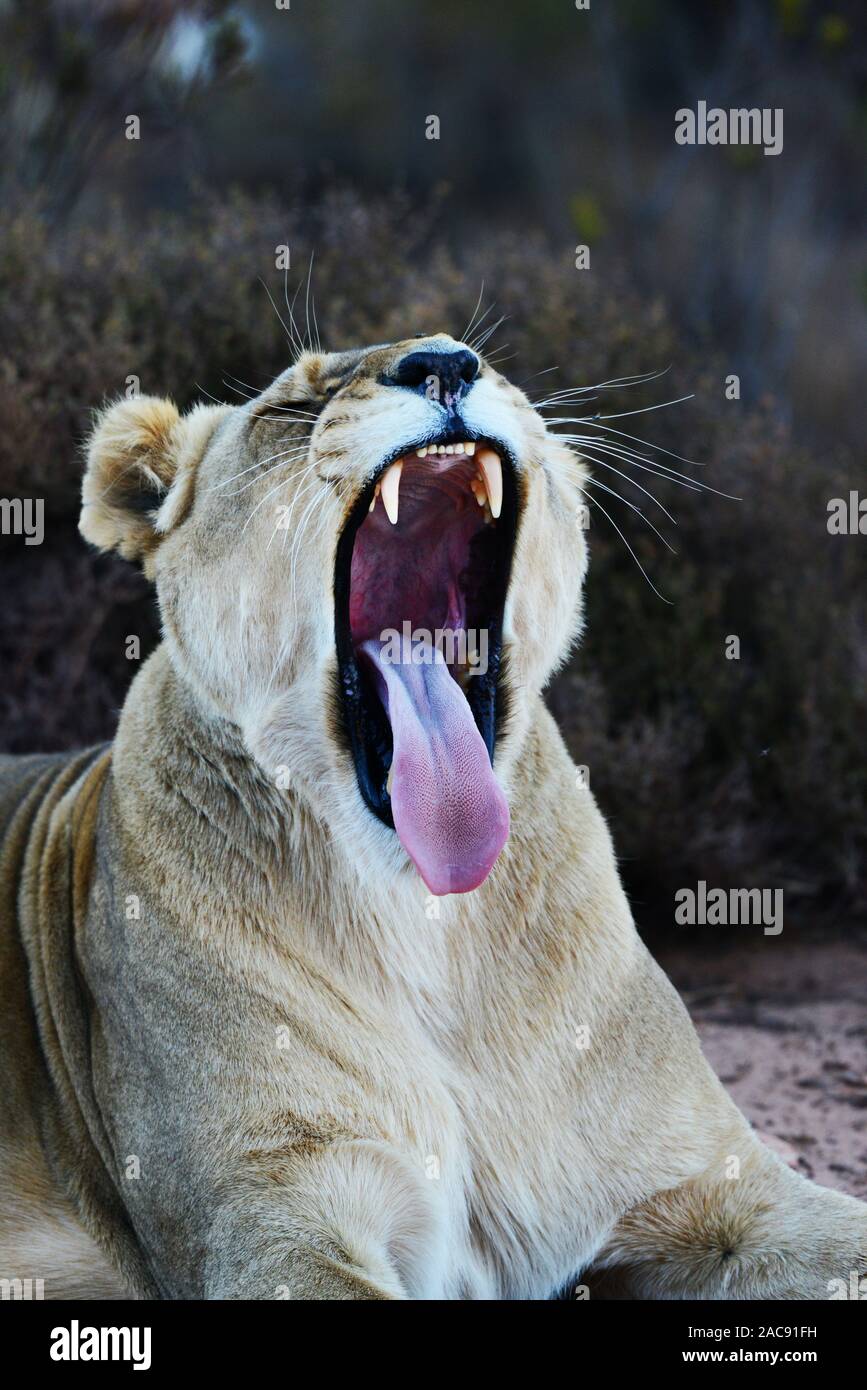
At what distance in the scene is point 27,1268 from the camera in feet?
11.1

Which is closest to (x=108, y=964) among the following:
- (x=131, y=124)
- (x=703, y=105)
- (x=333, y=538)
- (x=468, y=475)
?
(x=333, y=538)

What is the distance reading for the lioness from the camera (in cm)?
301

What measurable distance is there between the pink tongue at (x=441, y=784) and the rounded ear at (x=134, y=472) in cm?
60

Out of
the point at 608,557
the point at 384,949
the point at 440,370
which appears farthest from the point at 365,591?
the point at 608,557

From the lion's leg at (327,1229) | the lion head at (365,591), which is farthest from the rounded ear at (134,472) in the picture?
the lion's leg at (327,1229)

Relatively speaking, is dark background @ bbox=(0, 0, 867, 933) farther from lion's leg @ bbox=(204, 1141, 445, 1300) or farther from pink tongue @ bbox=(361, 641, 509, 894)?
lion's leg @ bbox=(204, 1141, 445, 1300)

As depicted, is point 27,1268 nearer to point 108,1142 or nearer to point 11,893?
point 108,1142

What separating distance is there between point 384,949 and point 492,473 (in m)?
0.86

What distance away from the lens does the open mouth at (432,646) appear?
3.04 meters

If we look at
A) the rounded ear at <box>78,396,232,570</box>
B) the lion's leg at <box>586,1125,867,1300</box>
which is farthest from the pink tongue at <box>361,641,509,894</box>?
the lion's leg at <box>586,1125,867,1300</box>

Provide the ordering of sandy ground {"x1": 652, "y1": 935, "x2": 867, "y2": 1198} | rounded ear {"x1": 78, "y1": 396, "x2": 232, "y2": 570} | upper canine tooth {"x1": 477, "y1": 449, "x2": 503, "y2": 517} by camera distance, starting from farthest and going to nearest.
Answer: sandy ground {"x1": 652, "y1": 935, "x2": 867, "y2": 1198}
rounded ear {"x1": 78, "y1": 396, "x2": 232, "y2": 570}
upper canine tooth {"x1": 477, "y1": 449, "x2": 503, "y2": 517}

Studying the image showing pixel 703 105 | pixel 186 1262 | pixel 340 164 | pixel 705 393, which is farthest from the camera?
pixel 340 164

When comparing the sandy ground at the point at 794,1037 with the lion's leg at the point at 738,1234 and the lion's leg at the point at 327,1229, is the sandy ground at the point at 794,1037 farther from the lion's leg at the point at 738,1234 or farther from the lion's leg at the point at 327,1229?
the lion's leg at the point at 327,1229

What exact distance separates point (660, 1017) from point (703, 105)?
9.91 m
